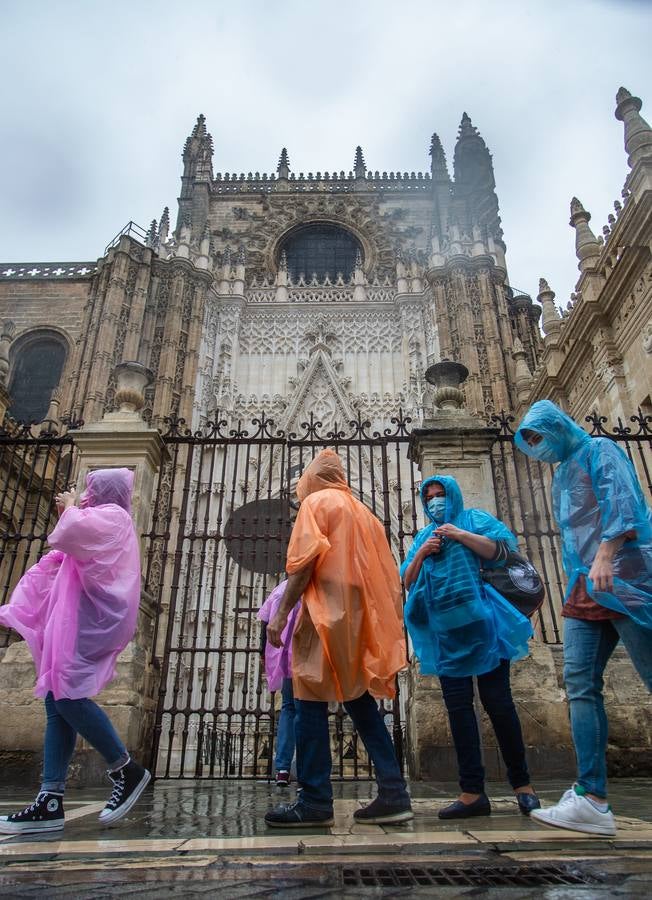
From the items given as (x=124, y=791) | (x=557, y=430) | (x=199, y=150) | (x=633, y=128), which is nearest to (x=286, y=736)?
(x=124, y=791)

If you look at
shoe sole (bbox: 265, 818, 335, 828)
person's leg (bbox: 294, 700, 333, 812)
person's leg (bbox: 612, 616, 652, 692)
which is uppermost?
person's leg (bbox: 612, 616, 652, 692)

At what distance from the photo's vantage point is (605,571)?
7.91 ft

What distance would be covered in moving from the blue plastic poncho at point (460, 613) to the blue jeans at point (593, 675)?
0.96ft

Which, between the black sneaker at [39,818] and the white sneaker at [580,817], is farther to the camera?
the black sneaker at [39,818]

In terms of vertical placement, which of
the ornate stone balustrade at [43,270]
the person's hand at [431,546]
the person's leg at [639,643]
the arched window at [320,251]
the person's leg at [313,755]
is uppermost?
the arched window at [320,251]

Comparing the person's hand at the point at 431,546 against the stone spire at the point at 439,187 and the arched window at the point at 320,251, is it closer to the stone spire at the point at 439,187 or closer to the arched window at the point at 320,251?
the arched window at the point at 320,251

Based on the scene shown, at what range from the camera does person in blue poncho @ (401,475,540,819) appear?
2654mm

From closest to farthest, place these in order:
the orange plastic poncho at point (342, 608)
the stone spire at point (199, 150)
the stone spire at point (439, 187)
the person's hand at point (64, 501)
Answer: the orange plastic poncho at point (342, 608) → the person's hand at point (64, 501) → the stone spire at point (439, 187) → the stone spire at point (199, 150)

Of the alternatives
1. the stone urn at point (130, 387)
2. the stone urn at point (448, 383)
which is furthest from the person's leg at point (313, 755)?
the stone urn at point (130, 387)

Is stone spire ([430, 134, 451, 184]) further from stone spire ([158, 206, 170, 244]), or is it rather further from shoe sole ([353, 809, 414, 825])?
shoe sole ([353, 809, 414, 825])

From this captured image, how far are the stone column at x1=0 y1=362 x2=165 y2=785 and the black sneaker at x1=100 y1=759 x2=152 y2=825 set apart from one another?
230cm

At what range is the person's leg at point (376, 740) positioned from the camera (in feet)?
8.42

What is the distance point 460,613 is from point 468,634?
10 centimetres

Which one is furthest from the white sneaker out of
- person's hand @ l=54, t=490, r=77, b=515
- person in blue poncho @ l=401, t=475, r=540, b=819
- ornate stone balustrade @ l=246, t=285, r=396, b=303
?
ornate stone balustrade @ l=246, t=285, r=396, b=303
